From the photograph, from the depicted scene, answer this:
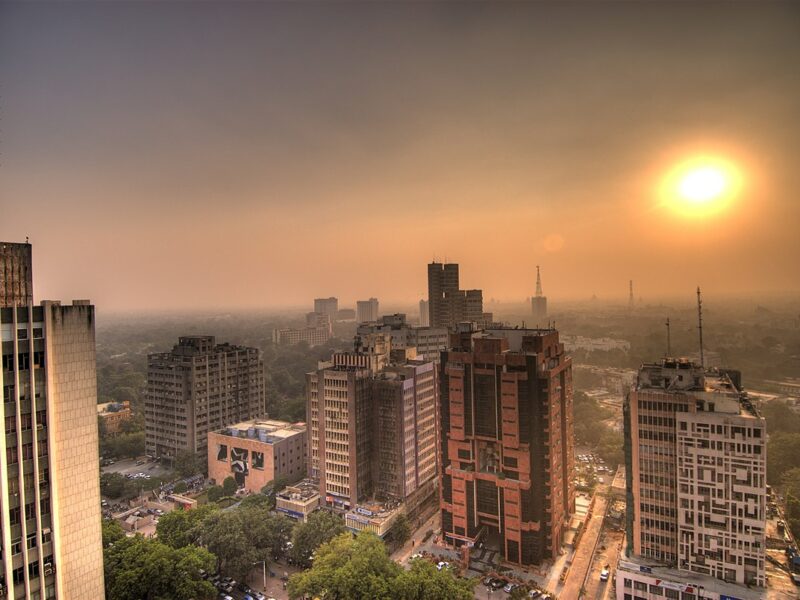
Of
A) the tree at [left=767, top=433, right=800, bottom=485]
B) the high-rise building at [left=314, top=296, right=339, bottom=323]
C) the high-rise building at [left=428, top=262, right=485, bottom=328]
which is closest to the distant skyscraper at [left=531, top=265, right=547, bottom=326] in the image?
the high-rise building at [left=428, top=262, right=485, bottom=328]

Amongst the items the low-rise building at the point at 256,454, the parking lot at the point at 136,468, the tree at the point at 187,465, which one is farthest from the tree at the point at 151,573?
the parking lot at the point at 136,468

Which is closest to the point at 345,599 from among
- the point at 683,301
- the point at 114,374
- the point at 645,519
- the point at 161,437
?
the point at 645,519

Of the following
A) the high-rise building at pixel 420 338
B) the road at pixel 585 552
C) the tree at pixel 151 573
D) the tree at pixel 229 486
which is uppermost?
the high-rise building at pixel 420 338

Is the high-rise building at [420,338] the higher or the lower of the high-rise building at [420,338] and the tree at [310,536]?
the higher

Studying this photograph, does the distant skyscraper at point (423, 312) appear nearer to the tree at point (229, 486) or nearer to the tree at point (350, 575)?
the tree at point (229, 486)

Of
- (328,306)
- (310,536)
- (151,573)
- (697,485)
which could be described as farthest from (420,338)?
(328,306)

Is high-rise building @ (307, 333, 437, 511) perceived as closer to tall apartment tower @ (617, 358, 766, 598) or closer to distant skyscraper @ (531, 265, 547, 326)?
tall apartment tower @ (617, 358, 766, 598)

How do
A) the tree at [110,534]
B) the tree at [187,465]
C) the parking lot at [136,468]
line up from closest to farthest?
the tree at [110,534] → the tree at [187,465] → the parking lot at [136,468]
